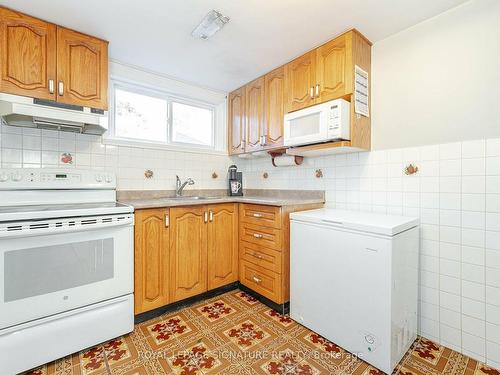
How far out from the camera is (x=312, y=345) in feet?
5.19

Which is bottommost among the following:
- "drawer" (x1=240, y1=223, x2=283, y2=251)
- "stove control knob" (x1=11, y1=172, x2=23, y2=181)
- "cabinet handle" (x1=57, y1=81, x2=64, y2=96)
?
"drawer" (x1=240, y1=223, x2=283, y2=251)

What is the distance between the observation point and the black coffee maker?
2.91 metres

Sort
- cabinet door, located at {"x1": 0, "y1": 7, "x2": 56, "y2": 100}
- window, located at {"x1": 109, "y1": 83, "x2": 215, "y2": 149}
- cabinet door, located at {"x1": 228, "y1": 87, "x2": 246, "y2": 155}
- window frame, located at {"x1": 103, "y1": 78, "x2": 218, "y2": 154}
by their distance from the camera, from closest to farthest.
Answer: cabinet door, located at {"x1": 0, "y1": 7, "x2": 56, "y2": 100}, window frame, located at {"x1": 103, "y1": 78, "x2": 218, "y2": 154}, window, located at {"x1": 109, "y1": 83, "x2": 215, "y2": 149}, cabinet door, located at {"x1": 228, "y1": 87, "x2": 246, "y2": 155}

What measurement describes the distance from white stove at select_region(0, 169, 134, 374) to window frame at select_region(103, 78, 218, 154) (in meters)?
0.64

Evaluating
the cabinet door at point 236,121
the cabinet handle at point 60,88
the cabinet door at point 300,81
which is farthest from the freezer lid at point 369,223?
the cabinet handle at point 60,88

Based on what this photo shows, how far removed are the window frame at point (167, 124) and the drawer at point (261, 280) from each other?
1.42m

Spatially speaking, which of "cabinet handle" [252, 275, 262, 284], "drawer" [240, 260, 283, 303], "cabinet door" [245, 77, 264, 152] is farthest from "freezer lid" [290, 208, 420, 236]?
"cabinet door" [245, 77, 264, 152]

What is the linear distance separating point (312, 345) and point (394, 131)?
1.65m

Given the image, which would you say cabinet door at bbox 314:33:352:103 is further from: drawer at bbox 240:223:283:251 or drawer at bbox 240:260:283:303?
drawer at bbox 240:260:283:303

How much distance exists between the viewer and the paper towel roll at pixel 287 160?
7.84ft

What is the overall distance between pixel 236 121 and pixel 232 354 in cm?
231

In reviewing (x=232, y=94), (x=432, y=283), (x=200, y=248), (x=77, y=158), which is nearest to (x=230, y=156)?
(x=232, y=94)

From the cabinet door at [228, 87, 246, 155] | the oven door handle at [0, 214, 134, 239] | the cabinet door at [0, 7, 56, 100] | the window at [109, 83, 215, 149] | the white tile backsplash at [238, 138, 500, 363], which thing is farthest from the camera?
the cabinet door at [228, 87, 246, 155]

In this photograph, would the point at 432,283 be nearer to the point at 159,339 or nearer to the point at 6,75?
the point at 159,339
